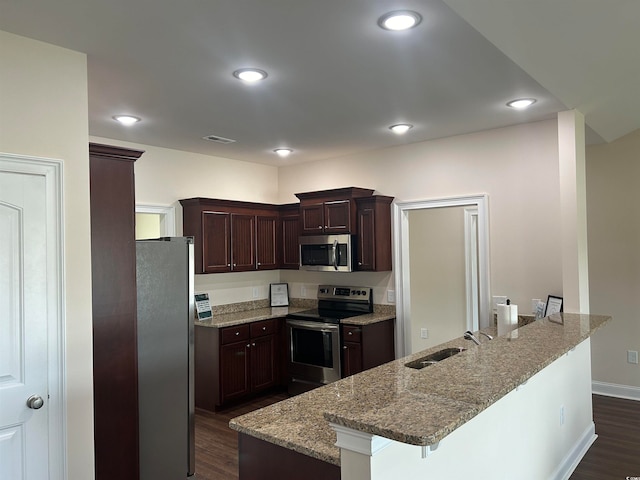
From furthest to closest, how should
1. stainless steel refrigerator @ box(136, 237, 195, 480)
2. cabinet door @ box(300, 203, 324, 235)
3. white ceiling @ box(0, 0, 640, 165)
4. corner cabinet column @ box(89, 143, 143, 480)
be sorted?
cabinet door @ box(300, 203, 324, 235) < stainless steel refrigerator @ box(136, 237, 195, 480) < corner cabinet column @ box(89, 143, 143, 480) < white ceiling @ box(0, 0, 640, 165)

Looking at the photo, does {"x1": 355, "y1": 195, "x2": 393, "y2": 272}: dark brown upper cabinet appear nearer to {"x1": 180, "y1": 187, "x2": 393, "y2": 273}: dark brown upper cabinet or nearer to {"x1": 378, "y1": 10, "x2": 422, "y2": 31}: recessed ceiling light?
{"x1": 180, "y1": 187, "x2": 393, "y2": 273}: dark brown upper cabinet

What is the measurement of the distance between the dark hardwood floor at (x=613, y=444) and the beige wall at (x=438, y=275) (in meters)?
1.90

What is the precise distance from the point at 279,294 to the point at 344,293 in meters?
0.94

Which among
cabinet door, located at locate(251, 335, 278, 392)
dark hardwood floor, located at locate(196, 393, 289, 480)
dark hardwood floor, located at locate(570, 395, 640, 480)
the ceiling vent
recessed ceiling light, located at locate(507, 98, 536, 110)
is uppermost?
the ceiling vent

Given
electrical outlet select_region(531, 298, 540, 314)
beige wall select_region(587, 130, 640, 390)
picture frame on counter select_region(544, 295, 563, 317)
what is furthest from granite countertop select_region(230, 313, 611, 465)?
beige wall select_region(587, 130, 640, 390)

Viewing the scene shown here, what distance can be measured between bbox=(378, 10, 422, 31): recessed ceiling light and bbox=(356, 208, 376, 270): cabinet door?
2790 mm

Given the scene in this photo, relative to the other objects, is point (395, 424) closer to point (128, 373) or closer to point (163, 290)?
point (128, 373)

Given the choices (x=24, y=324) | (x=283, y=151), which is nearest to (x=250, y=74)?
(x=24, y=324)

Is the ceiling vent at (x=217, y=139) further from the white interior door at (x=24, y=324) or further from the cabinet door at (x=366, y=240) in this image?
the white interior door at (x=24, y=324)

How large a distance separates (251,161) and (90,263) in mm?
3461

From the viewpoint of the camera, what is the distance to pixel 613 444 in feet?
11.9

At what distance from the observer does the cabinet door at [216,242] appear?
16.1 feet

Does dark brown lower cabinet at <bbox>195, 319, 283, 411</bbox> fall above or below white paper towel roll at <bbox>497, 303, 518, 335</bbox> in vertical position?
below

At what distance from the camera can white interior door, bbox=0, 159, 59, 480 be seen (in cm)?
218
